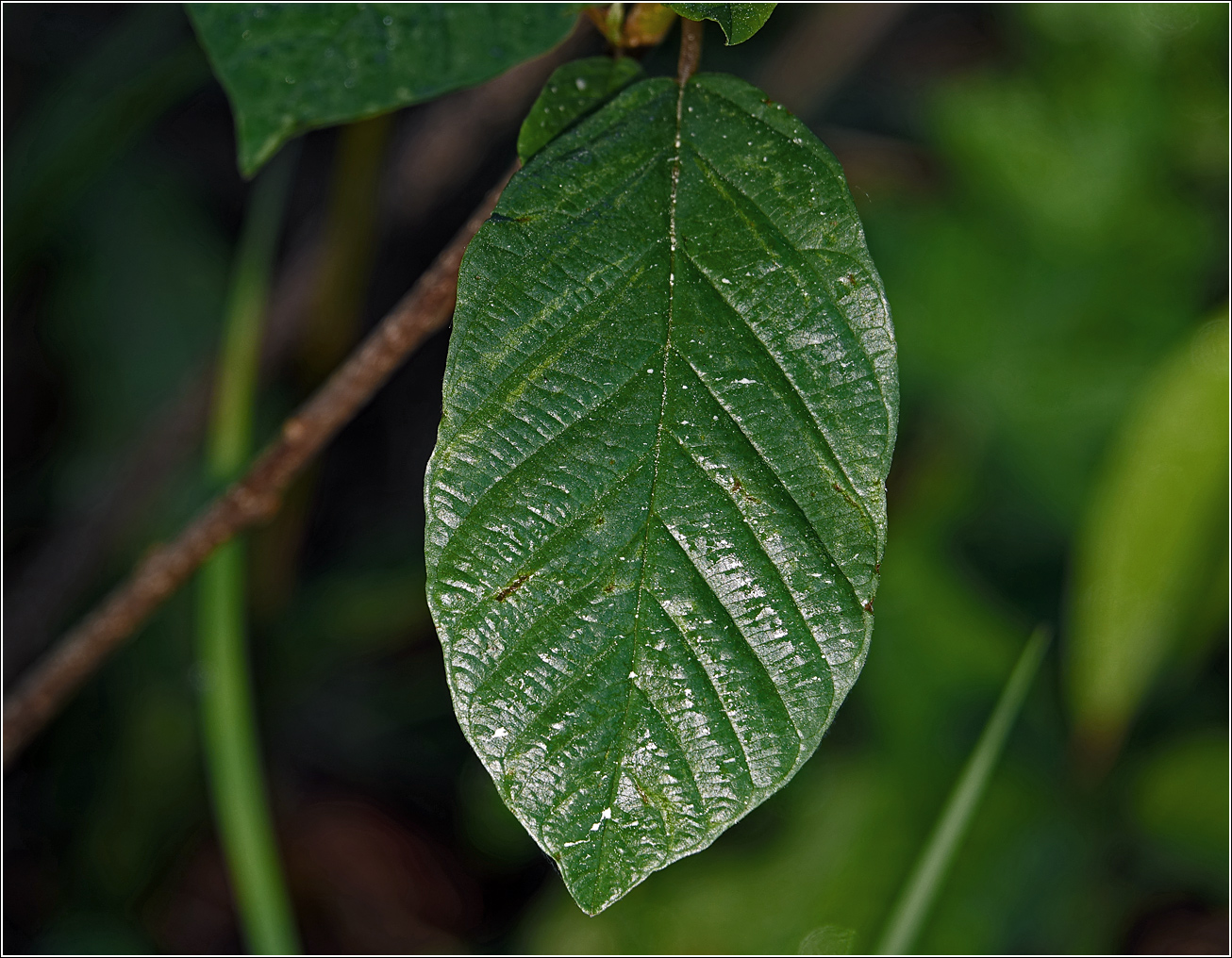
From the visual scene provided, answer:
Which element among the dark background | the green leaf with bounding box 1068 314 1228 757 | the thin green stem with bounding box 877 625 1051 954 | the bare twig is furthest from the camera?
Result: the bare twig

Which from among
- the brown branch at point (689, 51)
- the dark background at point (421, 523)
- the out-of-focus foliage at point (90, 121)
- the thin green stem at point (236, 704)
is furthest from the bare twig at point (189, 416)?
the brown branch at point (689, 51)

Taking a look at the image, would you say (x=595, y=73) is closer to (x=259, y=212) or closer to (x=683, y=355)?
(x=683, y=355)

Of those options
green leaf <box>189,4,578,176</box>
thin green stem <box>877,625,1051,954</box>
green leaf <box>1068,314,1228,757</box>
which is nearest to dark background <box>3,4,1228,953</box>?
green leaf <box>1068,314,1228,757</box>

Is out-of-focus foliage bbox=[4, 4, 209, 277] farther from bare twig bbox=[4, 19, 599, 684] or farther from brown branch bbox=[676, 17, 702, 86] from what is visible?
brown branch bbox=[676, 17, 702, 86]

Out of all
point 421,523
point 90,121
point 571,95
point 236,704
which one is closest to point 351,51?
point 571,95

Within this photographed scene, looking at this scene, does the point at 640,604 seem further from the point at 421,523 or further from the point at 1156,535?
the point at 421,523

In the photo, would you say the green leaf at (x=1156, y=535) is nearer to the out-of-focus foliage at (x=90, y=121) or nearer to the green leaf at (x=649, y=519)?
the green leaf at (x=649, y=519)
